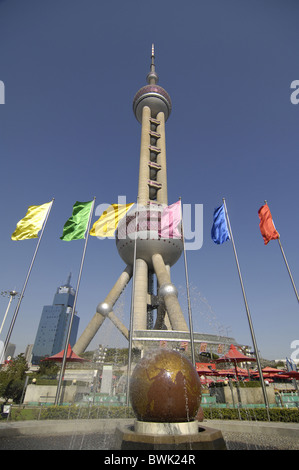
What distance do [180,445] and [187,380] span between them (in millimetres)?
1142

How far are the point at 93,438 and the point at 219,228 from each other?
14.1 meters

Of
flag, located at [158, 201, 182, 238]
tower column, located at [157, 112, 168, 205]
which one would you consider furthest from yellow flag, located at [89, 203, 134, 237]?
tower column, located at [157, 112, 168, 205]

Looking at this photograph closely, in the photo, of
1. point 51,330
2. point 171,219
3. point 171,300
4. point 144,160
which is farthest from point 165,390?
point 51,330

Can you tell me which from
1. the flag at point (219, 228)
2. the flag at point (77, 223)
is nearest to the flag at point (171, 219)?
the flag at point (219, 228)

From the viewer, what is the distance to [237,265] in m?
15.6

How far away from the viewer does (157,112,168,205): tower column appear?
142ft

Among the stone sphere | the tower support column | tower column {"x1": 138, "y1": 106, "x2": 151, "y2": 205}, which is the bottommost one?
the stone sphere

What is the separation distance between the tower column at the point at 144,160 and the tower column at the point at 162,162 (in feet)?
9.08

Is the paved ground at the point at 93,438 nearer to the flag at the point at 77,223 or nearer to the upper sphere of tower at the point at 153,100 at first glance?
the flag at the point at 77,223

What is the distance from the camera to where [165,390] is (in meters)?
5.25

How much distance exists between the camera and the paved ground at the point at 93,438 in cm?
652

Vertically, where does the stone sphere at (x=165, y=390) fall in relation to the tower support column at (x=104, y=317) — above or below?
below

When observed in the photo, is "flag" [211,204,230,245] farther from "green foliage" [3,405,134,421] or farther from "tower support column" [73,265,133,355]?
"tower support column" [73,265,133,355]

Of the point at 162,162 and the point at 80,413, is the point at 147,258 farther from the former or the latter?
the point at 80,413
